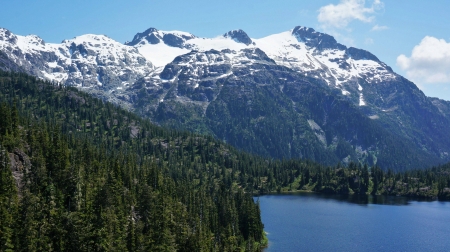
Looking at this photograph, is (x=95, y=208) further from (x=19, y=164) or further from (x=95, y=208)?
(x=19, y=164)

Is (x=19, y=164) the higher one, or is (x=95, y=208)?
(x=19, y=164)

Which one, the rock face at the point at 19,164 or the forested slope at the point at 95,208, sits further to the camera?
the rock face at the point at 19,164

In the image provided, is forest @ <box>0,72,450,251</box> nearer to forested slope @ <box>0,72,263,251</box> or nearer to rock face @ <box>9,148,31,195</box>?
rock face @ <box>9,148,31,195</box>

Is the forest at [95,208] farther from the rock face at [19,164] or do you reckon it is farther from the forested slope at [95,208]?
the forested slope at [95,208]

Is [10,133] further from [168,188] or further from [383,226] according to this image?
[383,226]

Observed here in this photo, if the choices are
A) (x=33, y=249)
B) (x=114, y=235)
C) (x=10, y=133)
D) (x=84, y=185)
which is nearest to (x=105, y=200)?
(x=84, y=185)

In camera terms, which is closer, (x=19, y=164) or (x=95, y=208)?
(x=95, y=208)

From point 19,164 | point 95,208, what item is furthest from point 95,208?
point 19,164

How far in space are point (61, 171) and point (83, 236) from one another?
4079 centimetres

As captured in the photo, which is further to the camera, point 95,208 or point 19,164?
point 19,164

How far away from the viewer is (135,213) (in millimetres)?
136500

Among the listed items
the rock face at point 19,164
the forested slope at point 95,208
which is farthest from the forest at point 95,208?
the forested slope at point 95,208

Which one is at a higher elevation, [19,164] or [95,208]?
[19,164]

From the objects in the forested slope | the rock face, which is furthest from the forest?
the forested slope
